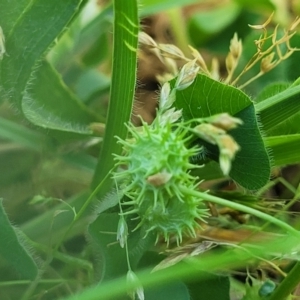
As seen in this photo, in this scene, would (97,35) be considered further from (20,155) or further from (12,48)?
(12,48)

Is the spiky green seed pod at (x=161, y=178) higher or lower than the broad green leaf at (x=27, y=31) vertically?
lower

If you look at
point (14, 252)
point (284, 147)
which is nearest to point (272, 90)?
point (284, 147)

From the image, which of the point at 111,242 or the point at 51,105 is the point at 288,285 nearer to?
the point at 111,242

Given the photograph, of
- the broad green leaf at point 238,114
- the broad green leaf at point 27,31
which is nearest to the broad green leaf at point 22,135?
the broad green leaf at point 27,31

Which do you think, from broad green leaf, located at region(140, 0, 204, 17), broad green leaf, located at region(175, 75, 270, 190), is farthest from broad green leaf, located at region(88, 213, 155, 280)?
broad green leaf, located at region(140, 0, 204, 17)

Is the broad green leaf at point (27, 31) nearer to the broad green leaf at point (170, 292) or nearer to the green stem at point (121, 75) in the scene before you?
the green stem at point (121, 75)
